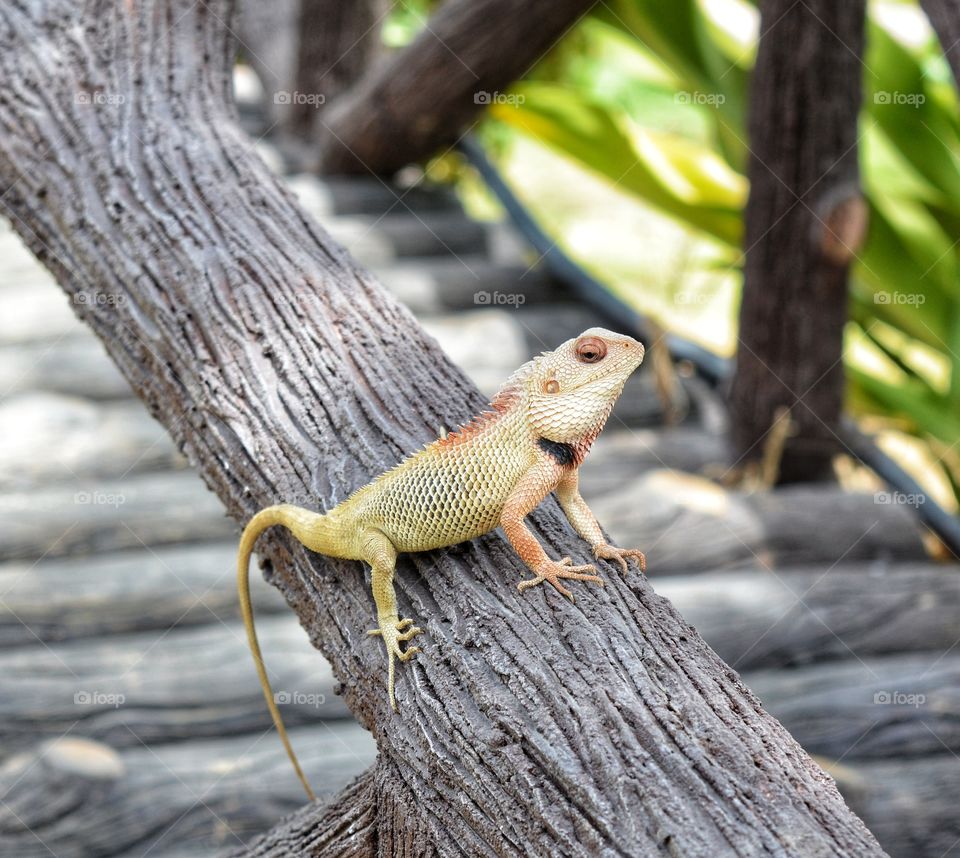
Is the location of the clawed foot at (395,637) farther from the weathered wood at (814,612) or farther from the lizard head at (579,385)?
the weathered wood at (814,612)

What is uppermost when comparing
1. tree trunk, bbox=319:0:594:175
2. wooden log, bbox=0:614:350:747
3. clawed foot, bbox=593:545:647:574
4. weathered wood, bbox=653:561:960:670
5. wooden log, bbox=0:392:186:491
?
tree trunk, bbox=319:0:594:175

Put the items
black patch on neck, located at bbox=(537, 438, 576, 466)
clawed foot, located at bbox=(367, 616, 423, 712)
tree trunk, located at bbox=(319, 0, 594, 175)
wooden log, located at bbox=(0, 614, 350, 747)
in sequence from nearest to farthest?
clawed foot, located at bbox=(367, 616, 423, 712)
black patch on neck, located at bbox=(537, 438, 576, 466)
wooden log, located at bbox=(0, 614, 350, 747)
tree trunk, located at bbox=(319, 0, 594, 175)

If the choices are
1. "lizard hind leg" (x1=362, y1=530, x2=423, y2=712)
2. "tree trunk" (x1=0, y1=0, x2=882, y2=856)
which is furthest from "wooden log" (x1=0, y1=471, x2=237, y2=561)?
"lizard hind leg" (x1=362, y1=530, x2=423, y2=712)

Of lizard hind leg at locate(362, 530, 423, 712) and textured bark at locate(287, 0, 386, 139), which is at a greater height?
textured bark at locate(287, 0, 386, 139)

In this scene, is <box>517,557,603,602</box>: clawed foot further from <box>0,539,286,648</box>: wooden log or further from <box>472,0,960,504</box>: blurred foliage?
<box>472,0,960,504</box>: blurred foliage

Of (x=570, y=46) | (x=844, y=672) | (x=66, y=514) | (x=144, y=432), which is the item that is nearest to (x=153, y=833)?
(x=66, y=514)

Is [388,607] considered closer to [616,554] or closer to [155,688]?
[616,554]

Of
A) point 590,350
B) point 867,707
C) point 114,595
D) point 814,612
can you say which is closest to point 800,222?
point 814,612

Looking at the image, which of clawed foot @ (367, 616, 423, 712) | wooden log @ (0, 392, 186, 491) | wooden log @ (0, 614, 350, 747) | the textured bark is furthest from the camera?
the textured bark
